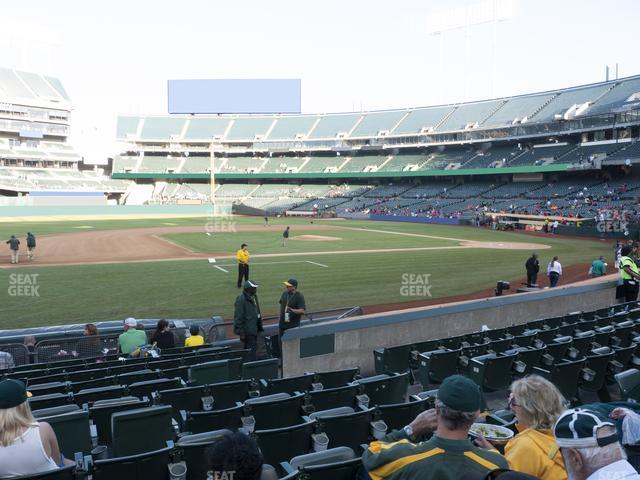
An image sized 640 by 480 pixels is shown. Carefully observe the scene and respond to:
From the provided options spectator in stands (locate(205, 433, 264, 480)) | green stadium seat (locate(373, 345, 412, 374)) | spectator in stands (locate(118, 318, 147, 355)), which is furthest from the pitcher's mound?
spectator in stands (locate(205, 433, 264, 480))

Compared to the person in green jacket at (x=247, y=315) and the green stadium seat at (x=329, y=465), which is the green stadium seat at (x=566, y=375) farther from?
the person in green jacket at (x=247, y=315)

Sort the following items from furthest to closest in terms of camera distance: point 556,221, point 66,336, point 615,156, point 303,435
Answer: point 615,156
point 556,221
point 66,336
point 303,435

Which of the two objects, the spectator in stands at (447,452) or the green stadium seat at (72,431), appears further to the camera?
the green stadium seat at (72,431)

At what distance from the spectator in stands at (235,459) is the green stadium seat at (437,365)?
575 cm

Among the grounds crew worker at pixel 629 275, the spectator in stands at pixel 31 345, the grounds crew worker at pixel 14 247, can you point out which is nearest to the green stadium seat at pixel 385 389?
the spectator in stands at pixel 31 345

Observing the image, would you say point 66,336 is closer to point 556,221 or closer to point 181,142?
point 556,221

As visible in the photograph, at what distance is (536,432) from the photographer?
352cm

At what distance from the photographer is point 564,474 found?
130 inches

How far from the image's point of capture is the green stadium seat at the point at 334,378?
729 cm

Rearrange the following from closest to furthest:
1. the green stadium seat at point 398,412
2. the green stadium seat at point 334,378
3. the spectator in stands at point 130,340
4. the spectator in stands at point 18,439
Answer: the spectator in stands at point 18,439 < the green stadium seat at point 398,412 < the green stadium seat at point 334,378 < the spectator in stands at point 130,340

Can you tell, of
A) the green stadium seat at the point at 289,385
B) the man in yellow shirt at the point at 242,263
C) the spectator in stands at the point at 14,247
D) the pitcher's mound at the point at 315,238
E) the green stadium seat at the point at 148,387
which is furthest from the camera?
the pitcher's mound at the point at 315,238

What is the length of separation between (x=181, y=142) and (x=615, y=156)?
79.8m

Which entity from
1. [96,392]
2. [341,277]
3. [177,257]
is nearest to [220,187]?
[177,257]

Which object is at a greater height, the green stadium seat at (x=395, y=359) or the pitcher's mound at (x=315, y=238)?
the pitcher's mound at (x=315, y=238)
